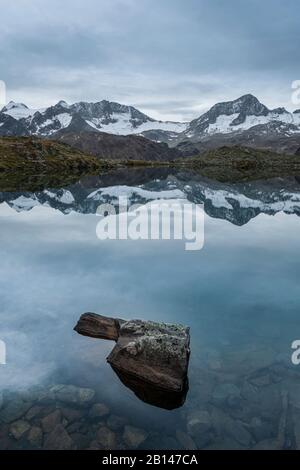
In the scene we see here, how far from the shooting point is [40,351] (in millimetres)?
17641

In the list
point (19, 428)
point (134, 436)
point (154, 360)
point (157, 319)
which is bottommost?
point (134, 436)

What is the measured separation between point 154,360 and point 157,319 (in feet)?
17.7

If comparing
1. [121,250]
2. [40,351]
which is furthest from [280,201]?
[40,351]

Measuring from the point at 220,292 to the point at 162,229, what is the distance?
76.8ft

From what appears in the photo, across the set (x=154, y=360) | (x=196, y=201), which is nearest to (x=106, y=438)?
(x=154, y=360)

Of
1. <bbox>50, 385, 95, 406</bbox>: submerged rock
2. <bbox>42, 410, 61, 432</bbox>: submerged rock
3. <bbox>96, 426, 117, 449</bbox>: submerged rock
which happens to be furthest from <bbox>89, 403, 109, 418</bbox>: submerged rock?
<bbox>42, 410, 61, 432</bbox>: submerged rock

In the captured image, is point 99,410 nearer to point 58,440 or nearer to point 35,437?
point 58,440

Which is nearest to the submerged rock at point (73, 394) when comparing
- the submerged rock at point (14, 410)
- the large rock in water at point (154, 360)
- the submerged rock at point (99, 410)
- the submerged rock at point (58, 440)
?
the submerged rock at point (99, 410)

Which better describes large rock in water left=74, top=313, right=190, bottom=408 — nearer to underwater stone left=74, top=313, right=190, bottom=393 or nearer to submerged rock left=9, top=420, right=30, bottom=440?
underwater stone left=74, top=313, right=190, bottom=393

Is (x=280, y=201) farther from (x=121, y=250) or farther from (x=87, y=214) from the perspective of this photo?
(x=121, y=250)

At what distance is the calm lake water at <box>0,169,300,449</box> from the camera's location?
503 inches

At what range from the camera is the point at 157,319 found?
21.0 meters

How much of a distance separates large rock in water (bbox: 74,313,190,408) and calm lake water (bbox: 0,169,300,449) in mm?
455

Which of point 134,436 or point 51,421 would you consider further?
point 51,421
